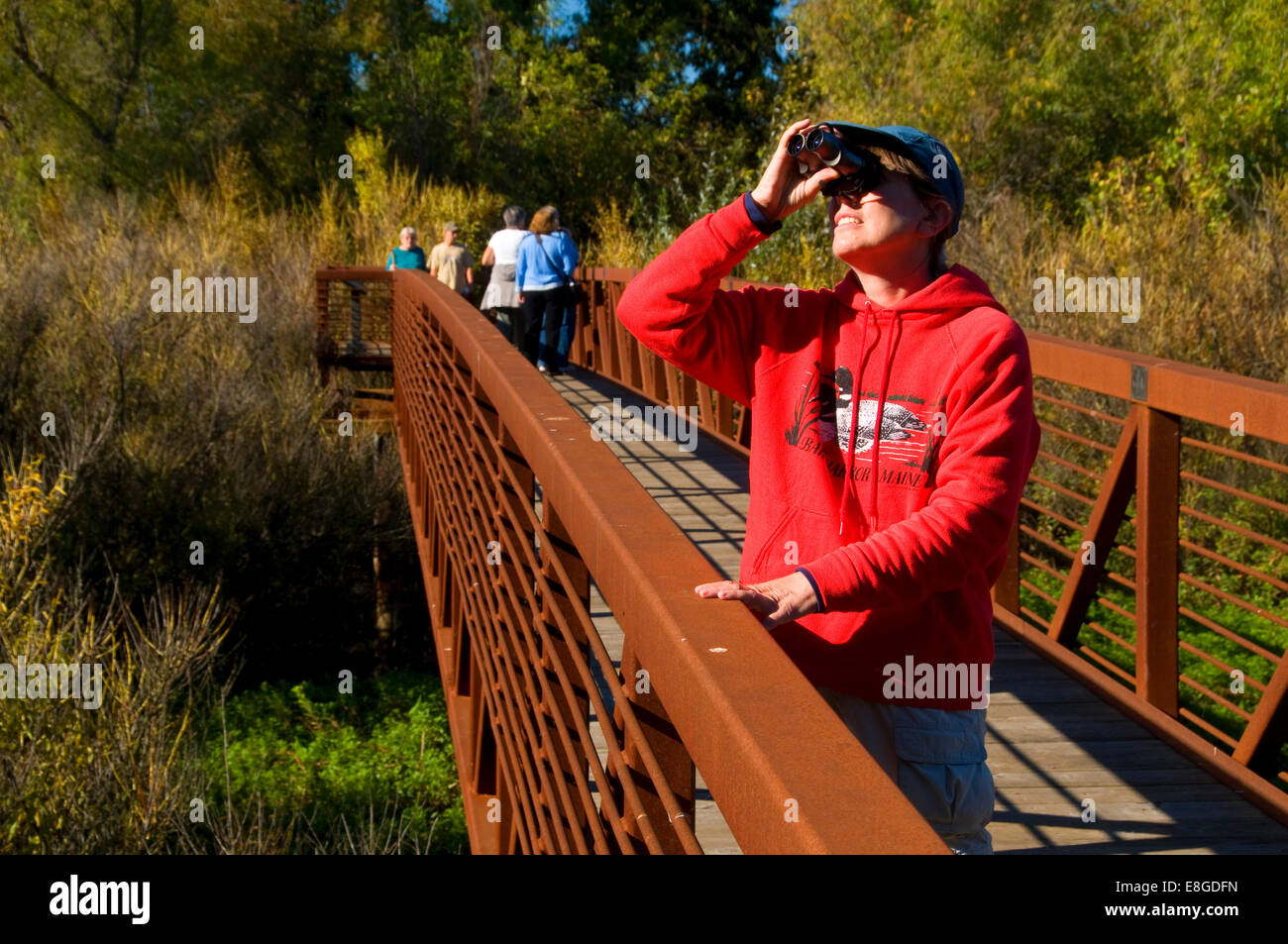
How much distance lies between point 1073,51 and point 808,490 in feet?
75.2

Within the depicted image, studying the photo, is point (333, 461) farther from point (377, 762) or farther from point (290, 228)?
point (290, 228)

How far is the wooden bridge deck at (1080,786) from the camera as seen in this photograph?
3449 mm


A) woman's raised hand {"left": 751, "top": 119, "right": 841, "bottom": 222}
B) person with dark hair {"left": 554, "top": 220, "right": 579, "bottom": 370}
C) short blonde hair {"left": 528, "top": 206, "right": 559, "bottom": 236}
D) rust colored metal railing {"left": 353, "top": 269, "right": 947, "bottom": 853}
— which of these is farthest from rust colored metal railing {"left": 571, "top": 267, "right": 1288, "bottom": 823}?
person with dark hair {"left": 554, "top": 220, "right": 579, "bottom": 370}

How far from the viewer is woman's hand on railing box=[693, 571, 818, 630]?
1.88 meters

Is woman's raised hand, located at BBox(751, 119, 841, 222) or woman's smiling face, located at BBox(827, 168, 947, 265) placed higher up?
woman's raised hand, located at BBox(751, 119, 841, 222)

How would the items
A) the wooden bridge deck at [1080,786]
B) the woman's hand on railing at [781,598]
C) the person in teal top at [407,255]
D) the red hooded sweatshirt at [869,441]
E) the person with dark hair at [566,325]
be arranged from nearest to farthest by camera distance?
the woman's hand on railing at [781,598] < the red hooded sweatshirt at [869,441] < the wooden bridge deck at [1080,786] < the person with dark hair at [566,325] < the person in teal top at [407,255]

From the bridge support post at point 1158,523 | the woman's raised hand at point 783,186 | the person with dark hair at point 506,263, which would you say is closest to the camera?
the woman's raised hand at point 783,186

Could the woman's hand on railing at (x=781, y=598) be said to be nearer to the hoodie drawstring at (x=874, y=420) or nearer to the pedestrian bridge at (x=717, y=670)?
the pedestrian bridge at (x=717, y=670)

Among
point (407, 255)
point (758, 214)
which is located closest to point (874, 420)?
point (758, 214)

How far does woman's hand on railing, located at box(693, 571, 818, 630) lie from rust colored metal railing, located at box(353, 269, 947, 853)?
→ 0.20 ft

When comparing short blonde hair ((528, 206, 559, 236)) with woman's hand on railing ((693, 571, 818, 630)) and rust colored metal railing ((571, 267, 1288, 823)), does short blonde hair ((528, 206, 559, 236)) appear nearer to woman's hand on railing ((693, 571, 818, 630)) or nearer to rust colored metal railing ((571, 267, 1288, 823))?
rust colored metal railing ((571, 267, 1288, 823))

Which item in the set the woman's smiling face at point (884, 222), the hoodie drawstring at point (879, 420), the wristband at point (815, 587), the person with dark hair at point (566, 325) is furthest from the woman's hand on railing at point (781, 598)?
the person with dark hair at point (566, 325)

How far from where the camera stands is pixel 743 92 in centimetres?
3541
